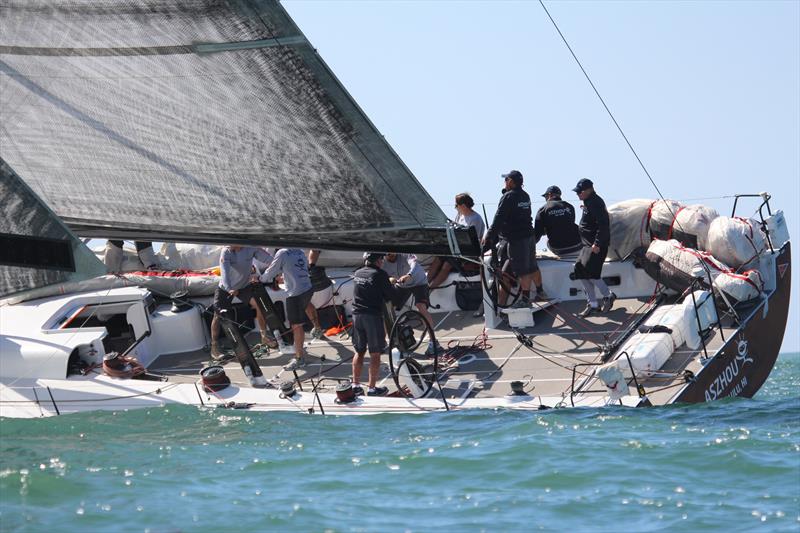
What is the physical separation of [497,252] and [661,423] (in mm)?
4526

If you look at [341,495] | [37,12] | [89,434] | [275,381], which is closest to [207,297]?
[275,381]

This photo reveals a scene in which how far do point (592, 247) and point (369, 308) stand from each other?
3162mm

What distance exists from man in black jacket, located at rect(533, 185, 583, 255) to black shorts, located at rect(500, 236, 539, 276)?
0.54 metres

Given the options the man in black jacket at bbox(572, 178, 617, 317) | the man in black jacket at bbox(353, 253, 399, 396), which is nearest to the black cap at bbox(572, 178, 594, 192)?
the man in black jacket at bbox(572, 178, 617, 317)

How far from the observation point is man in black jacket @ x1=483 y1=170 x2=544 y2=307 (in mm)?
14891

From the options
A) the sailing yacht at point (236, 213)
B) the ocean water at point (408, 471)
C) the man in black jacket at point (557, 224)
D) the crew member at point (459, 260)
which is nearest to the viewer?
the ocean water at point (408, 471)

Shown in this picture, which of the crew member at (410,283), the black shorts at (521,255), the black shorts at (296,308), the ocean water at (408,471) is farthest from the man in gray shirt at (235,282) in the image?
the black shorts at (521,255)

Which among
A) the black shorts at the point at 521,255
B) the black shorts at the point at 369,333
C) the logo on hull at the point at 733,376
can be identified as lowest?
the logo on hull at the point at 733,376

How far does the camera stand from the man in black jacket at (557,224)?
51.5ft

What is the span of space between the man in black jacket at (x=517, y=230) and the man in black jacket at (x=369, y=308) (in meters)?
2.22

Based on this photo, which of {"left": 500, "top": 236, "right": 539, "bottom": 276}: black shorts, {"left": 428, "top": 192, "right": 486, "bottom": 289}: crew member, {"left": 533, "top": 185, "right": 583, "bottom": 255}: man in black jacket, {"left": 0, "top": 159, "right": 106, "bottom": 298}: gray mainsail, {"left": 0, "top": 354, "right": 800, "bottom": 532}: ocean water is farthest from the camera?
{"left": 533, "top": 185, "right": 583, "bottom": 255}: man in black jacket

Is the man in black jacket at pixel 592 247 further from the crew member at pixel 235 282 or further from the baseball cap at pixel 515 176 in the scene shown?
the crew member at pixel 235 282

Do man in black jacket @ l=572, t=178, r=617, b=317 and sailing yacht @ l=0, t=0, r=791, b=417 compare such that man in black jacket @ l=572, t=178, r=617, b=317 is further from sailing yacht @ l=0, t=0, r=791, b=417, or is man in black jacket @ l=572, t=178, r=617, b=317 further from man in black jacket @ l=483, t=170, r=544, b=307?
man in black jacket @ l=483, t=170, r=544, b=307

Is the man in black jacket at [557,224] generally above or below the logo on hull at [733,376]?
above
